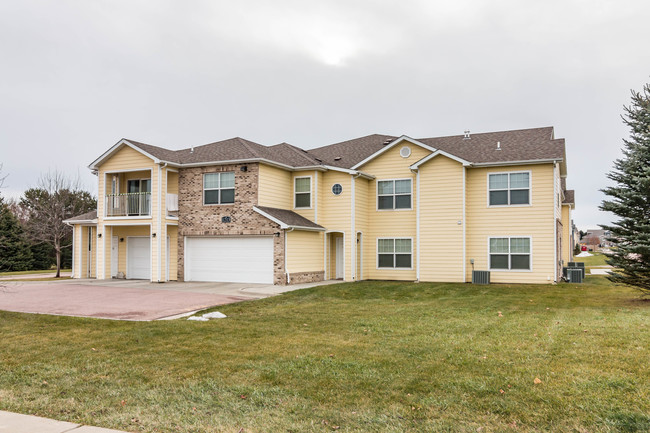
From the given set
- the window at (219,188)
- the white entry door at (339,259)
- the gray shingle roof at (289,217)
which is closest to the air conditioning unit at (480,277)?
the white entry door at (339,259)

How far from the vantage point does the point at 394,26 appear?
62.9 feet

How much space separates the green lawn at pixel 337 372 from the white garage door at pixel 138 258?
12.4m

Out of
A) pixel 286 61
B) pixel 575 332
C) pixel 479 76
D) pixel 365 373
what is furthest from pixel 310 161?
pixel 365 373

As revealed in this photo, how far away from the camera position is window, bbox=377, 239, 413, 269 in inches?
880

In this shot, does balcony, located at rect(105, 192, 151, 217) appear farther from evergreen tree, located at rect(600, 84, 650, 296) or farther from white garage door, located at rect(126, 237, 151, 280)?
evergreen tree, located at rect(600, 84, 650, 296)

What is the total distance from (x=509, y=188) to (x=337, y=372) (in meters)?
16.6

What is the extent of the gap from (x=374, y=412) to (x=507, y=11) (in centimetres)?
1566

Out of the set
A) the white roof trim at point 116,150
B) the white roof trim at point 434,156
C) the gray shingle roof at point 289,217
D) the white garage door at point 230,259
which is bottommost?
the white garage door at point 230,259

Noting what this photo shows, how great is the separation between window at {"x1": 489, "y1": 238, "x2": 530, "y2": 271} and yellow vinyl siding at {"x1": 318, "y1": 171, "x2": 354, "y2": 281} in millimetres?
6262

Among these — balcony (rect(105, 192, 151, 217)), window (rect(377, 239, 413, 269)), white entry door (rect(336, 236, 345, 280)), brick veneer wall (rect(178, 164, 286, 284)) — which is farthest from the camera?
white entry door (rect(336, 236, 345, 280))

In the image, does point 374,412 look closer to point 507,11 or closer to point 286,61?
point 507,11

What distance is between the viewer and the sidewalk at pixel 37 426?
4.46 metres

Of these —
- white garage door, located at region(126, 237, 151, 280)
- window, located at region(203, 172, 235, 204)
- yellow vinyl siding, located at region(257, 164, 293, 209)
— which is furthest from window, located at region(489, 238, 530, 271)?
white garage door, located at region(126, 237, 151, 280)

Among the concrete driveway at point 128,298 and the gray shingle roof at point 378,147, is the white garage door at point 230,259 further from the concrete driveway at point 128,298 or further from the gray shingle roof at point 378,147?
the gray shingle roof at point 378,147
